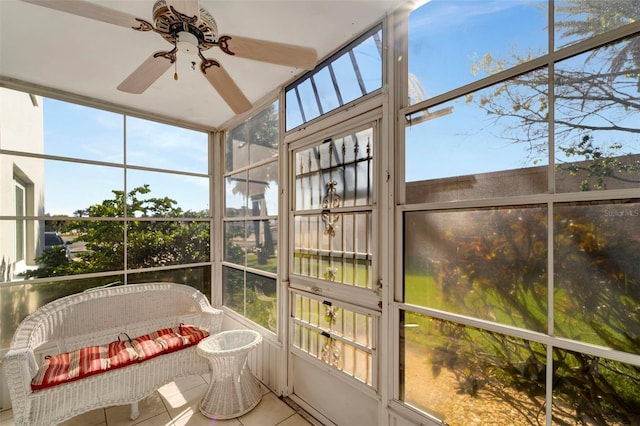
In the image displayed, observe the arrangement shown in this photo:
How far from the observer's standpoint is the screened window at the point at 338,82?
68.6 inches

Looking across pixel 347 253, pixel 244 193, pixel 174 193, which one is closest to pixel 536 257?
pixel 347 253

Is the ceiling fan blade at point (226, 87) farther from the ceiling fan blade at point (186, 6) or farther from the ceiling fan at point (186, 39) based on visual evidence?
the ceiling fan blade at point (186, 6)

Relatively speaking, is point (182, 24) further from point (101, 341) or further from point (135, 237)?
point (101, 341)

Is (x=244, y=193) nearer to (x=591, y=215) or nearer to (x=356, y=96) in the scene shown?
(x=356, y=96)

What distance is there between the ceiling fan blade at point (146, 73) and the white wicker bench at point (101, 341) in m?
1.80

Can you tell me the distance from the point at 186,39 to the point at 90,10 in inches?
13.7

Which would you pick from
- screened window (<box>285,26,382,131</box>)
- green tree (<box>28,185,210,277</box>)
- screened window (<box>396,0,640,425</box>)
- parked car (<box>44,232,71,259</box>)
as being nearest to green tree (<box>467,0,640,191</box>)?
screened window (<box>396,0,640,425</box>)

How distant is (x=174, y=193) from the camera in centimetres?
320

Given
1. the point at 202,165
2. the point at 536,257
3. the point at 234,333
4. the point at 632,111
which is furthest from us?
the point at 202,165

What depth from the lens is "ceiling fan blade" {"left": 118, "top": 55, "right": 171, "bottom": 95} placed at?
1387 mm

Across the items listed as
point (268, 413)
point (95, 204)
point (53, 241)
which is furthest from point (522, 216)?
point (53, 241)

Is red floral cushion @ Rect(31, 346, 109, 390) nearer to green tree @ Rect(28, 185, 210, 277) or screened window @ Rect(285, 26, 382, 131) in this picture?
green tree @ Rect(28, 185, 210, 277)

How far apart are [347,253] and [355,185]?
1.58ft

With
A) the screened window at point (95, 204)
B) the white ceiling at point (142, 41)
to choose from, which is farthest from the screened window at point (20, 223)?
the white ceiling at point (142, 41)
